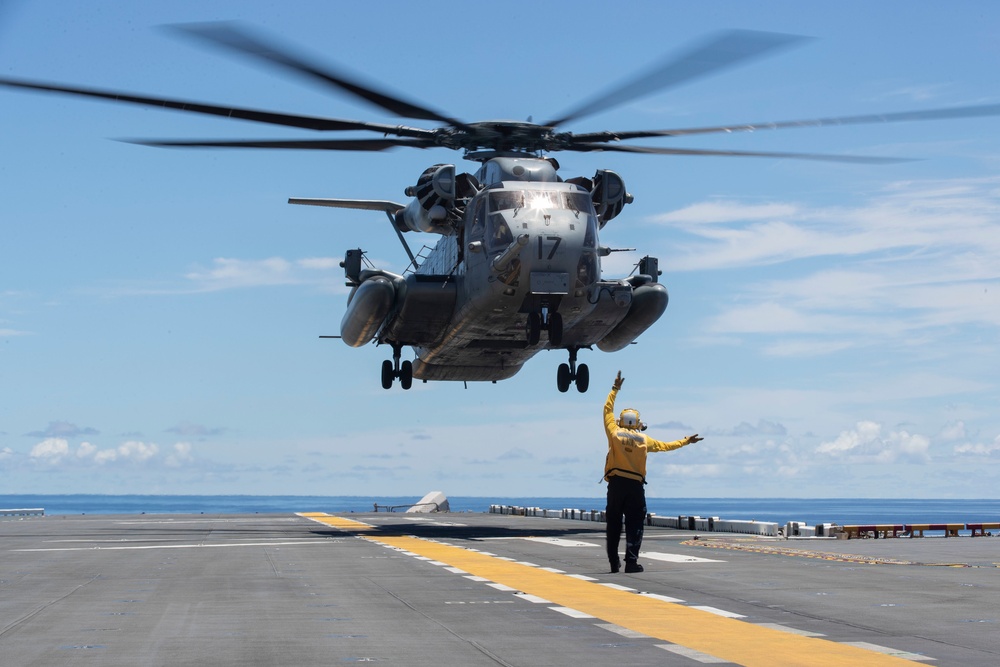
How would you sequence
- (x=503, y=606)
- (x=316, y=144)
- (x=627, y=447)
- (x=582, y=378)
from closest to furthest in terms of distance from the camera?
(x=503, y=606) → (x=627, y=447) → (x=316, y=144) → (x=582, y=378)

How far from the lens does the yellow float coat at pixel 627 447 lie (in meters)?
16.4

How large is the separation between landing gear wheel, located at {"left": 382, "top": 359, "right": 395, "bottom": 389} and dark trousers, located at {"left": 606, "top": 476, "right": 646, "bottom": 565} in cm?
2133

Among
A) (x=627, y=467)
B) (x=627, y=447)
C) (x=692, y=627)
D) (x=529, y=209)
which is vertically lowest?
(x=692, y=627)

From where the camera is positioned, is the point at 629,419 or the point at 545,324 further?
the point at 545,324

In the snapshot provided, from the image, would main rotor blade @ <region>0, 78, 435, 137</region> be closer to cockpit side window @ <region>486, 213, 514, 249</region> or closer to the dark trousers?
cockpit side window @ <region>486, 213, 514, 249</region>

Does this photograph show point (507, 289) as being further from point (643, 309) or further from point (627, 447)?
point (627, 447)

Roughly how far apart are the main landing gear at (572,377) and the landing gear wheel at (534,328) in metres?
5.47

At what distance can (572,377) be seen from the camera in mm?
35750

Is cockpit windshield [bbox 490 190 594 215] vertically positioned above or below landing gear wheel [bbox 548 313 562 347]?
above

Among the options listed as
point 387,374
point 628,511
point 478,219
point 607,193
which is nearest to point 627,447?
point 628,511

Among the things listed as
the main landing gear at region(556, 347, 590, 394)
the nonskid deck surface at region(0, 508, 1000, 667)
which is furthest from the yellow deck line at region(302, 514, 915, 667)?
the main landing gear at region(556, 347, 590, 394)

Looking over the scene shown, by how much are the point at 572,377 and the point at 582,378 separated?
32 centimetres

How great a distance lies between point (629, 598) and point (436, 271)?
22842 mm

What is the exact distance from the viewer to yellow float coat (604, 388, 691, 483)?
53.7ft
